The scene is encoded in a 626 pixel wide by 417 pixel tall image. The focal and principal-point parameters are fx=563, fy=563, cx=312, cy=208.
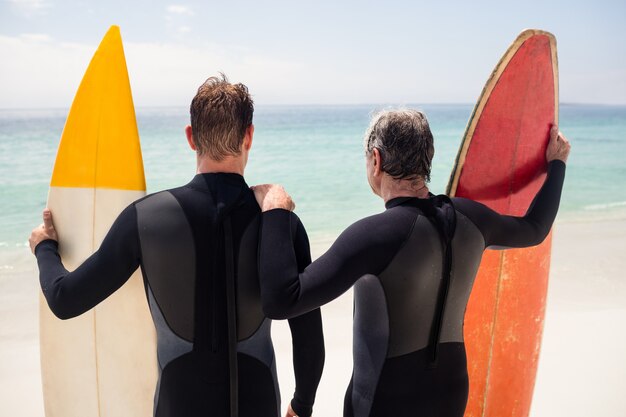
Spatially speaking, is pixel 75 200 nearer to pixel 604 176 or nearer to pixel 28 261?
pixel 28 261

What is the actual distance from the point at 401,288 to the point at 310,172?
54.6 feet

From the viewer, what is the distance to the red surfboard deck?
2.39 m

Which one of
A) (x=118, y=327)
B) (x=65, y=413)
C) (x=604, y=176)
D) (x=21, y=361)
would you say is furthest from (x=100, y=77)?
(x=604, y=176)

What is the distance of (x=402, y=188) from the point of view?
1559 mm

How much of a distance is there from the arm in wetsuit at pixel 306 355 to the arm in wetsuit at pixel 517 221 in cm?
53

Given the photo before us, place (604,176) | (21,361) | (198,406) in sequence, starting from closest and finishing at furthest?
(198,406)
(21,361)
(604,176)

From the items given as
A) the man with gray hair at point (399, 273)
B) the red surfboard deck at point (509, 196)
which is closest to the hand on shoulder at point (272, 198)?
the man with gray hair at point (399, 273)

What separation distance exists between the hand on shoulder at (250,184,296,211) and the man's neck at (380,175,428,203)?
0.88 ft

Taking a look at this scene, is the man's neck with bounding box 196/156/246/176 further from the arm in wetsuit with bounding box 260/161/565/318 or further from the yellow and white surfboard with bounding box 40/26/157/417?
the yellow and white surfboard with bounding box 40/26/157/417

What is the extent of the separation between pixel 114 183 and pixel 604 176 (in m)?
17.5

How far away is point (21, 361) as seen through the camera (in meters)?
4.14

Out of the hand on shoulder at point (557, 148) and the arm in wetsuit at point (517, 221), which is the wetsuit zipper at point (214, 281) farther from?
the hand on shoulder at point (557, 148)

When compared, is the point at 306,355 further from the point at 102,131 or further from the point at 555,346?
the point at 555,346

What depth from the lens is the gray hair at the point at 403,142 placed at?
1514 mm
